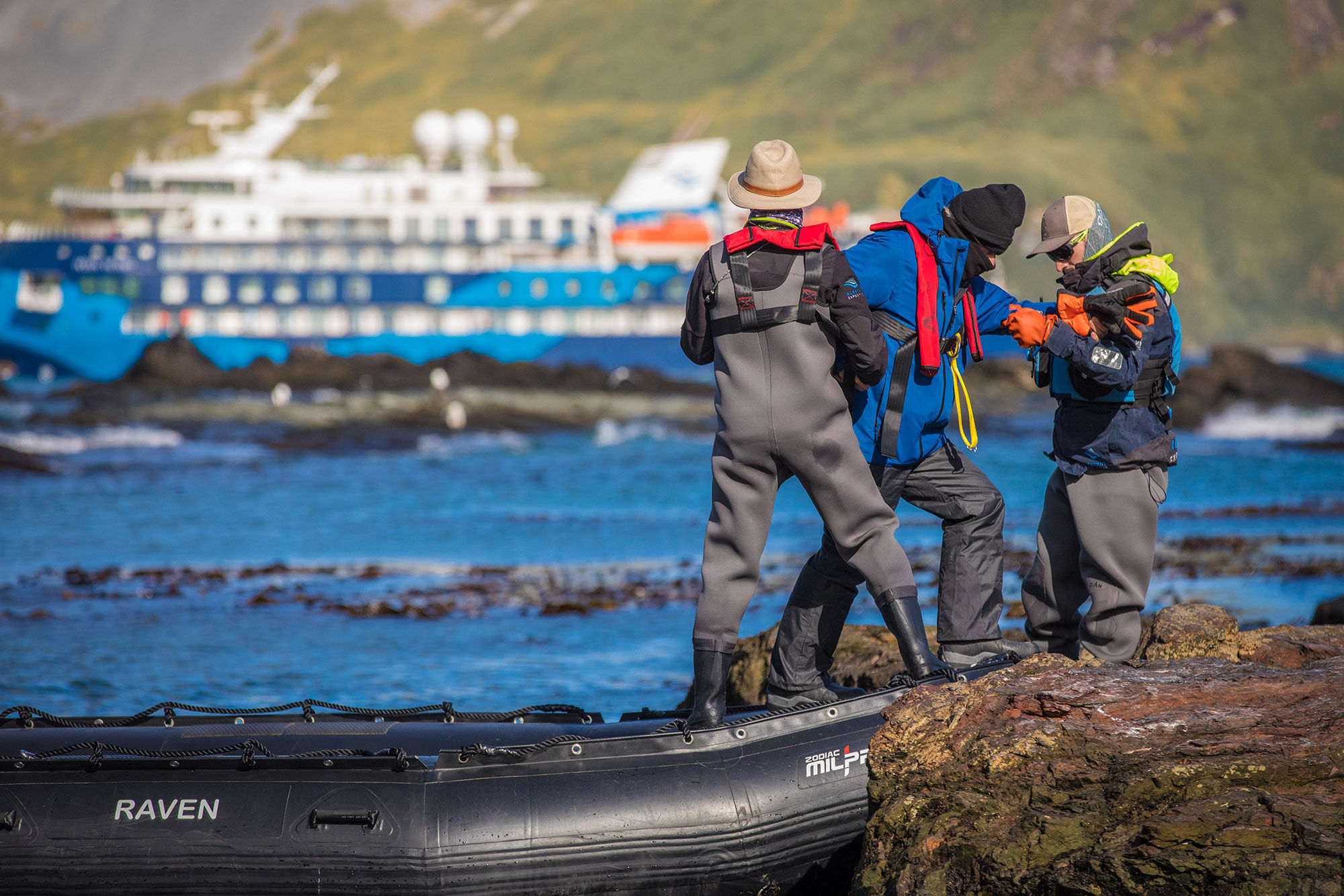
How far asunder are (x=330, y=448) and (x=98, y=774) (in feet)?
74.9

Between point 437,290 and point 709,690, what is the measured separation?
41073 mm

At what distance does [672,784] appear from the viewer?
11.2 ft

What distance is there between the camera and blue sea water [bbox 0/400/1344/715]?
713 cm

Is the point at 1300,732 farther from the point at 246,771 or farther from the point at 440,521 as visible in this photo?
the point at 440,521

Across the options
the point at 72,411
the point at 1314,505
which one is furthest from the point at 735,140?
the point at 1314,505

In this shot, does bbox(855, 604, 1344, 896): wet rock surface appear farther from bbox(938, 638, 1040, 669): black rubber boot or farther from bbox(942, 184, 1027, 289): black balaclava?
bbox(942, 184, 1027, 289): black balaclava

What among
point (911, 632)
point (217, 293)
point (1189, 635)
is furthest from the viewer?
point (217, 293)

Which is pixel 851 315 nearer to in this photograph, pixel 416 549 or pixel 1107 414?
pixel 1107 414

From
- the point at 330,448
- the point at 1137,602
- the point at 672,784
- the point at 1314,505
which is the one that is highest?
the point at 330,448

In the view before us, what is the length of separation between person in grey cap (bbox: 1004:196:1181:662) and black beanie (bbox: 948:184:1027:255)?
0.58ft

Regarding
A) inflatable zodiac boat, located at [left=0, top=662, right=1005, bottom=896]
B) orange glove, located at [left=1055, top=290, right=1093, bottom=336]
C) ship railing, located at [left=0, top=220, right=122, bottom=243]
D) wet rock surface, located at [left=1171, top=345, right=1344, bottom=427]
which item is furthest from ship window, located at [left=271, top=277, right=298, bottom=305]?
orange glove, located at [left=1055, top=290, right=1093, bottom=336]

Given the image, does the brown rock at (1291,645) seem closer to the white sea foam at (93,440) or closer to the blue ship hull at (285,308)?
the white sea foam at (93,440)

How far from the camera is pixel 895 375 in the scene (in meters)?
3.96

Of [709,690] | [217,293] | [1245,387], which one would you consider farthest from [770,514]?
[217,293]
